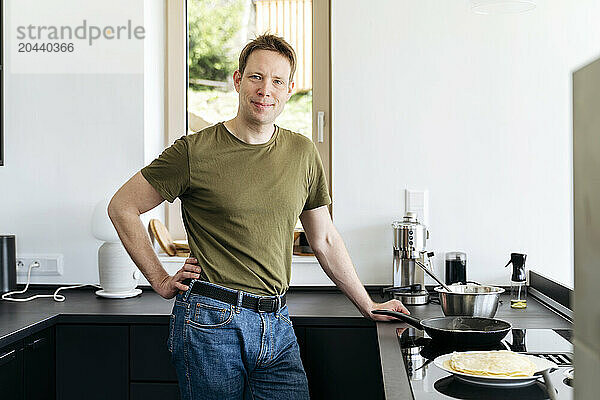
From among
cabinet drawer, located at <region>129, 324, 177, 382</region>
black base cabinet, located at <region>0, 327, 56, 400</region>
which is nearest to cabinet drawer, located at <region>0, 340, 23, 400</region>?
black base cabinet, located at <region>0, 327, 56, 400</region>

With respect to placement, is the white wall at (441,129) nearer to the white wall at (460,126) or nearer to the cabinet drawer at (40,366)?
the white wall at (460,126)

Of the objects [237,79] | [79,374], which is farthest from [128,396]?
[237,79]

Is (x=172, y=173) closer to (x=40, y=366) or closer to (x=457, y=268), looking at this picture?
(x=40, y=366)

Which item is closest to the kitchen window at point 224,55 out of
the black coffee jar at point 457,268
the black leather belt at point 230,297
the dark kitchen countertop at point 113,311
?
the dark kitchen countertop at point 113,311

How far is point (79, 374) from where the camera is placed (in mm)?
2500

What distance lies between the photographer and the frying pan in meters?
1.74

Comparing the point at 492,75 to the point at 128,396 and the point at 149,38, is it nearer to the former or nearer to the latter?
the point at 149,38

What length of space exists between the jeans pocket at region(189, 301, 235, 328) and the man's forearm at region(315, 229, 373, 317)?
479mm

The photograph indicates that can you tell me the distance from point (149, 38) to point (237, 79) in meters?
1.10

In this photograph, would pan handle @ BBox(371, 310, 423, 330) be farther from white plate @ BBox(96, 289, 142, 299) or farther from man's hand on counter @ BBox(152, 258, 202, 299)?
white plate @ BBox(96, 289, 142, 299)

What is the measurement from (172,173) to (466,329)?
0.88 m

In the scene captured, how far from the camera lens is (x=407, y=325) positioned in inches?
85.7

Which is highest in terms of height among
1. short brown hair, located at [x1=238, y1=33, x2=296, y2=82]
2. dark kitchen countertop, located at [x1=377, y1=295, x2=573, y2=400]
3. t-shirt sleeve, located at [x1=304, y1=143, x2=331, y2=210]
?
short brown hair, located at [x1=238, y1=33, x2=296, y2=82]

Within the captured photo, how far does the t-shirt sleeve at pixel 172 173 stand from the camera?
6.64 feet
